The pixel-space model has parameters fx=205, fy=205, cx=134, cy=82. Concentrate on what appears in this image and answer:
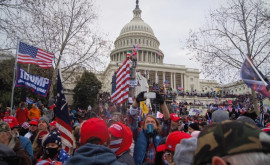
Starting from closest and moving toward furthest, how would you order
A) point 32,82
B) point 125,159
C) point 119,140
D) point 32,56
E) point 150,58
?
point 125,159 < point 119,140 < point 32,82 < point 32,56 < point 150,58

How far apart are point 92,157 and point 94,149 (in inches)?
2.8

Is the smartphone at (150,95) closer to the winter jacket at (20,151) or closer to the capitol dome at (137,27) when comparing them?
the winter jacket at (20,151)

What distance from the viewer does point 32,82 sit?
697 centimetres

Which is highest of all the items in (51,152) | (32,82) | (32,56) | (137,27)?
(137,27)

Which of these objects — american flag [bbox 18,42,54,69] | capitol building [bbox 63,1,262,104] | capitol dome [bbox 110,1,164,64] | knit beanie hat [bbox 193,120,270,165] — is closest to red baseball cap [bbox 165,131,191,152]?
knit beanie hat [bbox 193,120,270,165]

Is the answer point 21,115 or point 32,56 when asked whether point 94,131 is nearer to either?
point 21,115

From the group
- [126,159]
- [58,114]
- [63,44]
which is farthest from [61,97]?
[63,44]

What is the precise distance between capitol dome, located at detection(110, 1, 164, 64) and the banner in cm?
6252

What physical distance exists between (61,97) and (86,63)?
12337 millimetres

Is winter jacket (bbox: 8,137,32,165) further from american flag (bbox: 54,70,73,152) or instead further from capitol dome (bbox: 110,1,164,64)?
capitol dome (bbox: 110,1,164,64)

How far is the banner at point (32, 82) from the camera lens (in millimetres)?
6782

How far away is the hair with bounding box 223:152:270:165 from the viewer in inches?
31.5

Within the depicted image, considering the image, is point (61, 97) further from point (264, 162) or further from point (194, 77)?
point (194, 77)

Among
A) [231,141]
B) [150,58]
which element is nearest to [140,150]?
[231,141]
